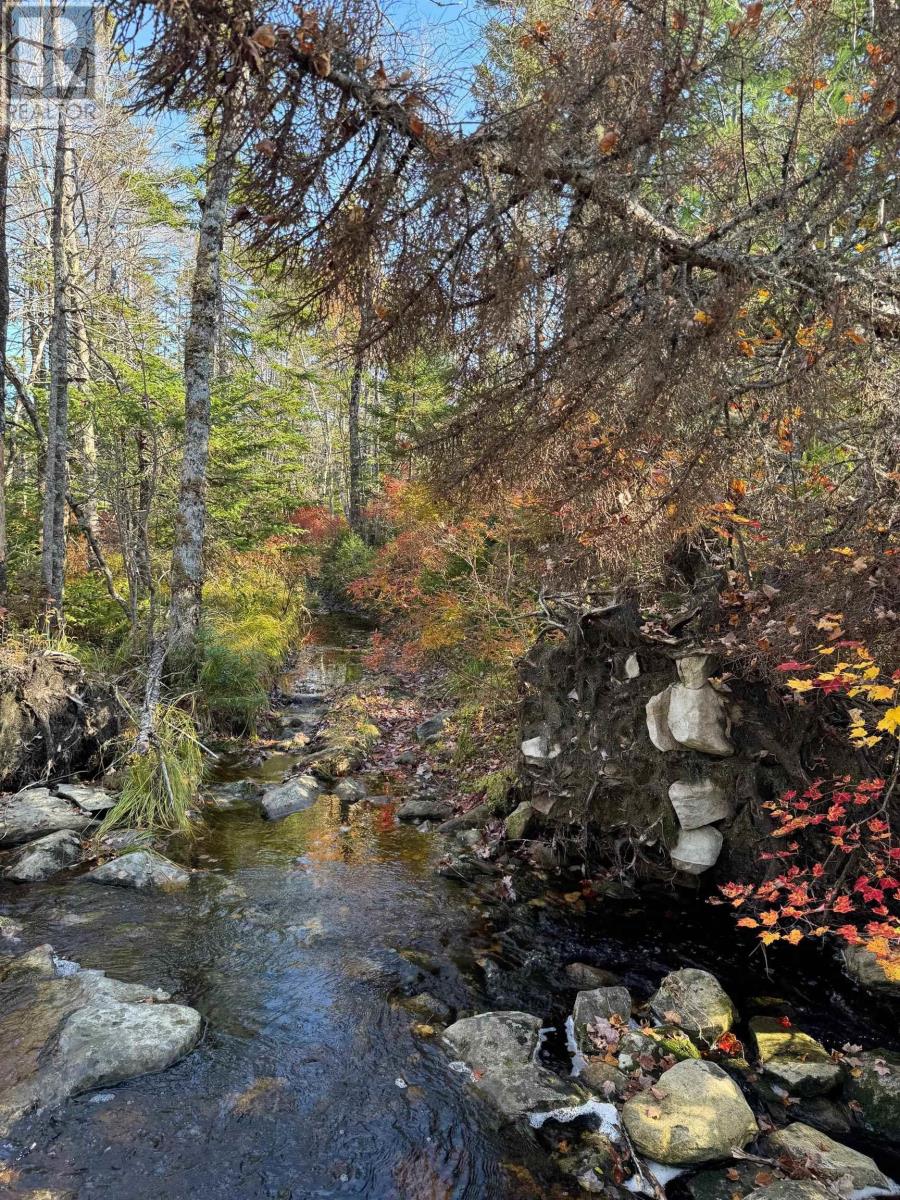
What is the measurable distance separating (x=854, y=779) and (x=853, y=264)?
337 cm

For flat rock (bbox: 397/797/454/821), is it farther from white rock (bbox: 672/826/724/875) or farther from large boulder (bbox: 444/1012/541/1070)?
large boulder (bbox: 444/1012/541/1070)

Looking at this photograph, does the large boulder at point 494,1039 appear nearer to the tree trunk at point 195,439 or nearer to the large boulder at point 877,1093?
the large boulder at point 877,1093

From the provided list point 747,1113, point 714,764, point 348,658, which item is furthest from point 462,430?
point 348,658

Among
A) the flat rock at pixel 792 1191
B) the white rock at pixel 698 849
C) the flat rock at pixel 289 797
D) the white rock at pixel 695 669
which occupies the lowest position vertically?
the flat rock at pixel 792 1191

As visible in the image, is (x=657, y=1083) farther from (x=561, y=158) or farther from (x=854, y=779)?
(x=561, y=158)

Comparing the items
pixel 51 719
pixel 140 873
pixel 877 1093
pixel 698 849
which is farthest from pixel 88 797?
pixel 877 1093

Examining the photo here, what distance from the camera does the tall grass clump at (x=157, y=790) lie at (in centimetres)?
690

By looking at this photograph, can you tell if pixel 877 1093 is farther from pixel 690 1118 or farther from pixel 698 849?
pixel 698 849

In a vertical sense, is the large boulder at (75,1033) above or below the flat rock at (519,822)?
below

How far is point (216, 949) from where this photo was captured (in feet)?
16.5

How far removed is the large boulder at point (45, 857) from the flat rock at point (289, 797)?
192 cm

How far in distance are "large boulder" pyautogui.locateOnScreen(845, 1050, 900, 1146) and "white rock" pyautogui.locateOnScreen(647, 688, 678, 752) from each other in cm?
223

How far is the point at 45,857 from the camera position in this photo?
237 inches

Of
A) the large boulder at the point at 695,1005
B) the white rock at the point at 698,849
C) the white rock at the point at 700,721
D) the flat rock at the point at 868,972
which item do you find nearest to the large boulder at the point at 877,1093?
the flat rock at the point at 868,972
